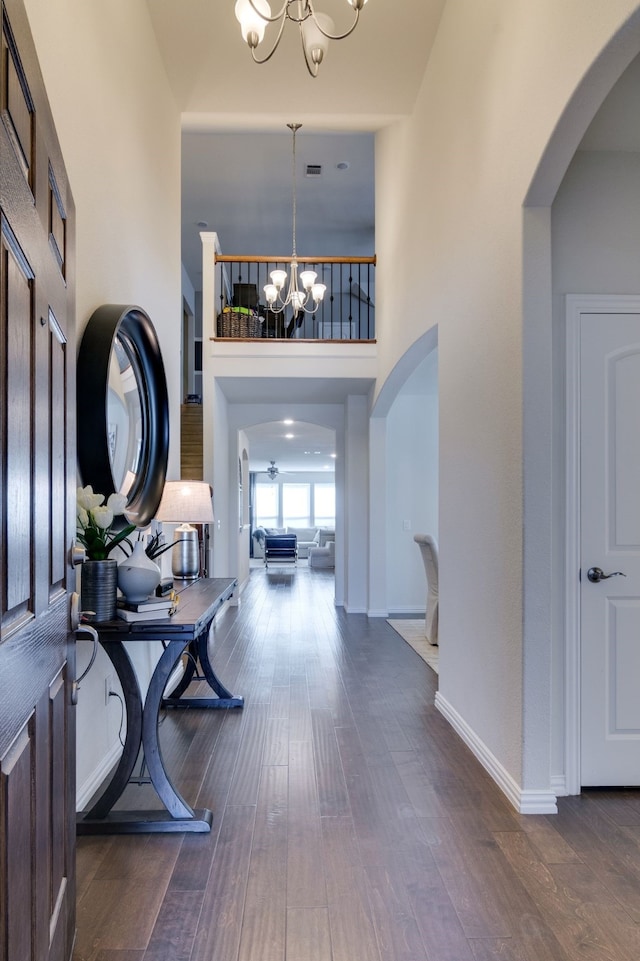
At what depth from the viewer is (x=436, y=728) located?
11.3 ft

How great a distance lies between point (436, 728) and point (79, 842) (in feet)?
6.31

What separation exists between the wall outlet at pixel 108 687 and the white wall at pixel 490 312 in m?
1.79

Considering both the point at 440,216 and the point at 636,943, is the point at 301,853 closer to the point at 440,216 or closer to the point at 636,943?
the point at 636,943

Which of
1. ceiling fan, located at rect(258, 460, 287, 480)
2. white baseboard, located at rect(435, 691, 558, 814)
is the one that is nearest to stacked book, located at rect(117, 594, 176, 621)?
white baseboard, located at rect(435, 691, 558, 814)

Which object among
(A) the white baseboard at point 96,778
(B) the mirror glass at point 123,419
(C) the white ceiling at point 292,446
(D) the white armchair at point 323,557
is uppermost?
(C) the white ceiling at point 292,446

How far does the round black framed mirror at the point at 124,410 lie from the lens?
2555 mm

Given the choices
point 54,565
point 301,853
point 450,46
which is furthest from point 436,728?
point 450,46

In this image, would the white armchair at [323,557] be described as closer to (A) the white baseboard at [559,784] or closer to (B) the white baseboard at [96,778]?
(B) the white baseboard at [96,778]

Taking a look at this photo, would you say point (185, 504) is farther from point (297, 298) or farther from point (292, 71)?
point (297, 298)

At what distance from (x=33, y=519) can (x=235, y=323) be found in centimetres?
570

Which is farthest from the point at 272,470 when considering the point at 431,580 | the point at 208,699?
the point at 208,699

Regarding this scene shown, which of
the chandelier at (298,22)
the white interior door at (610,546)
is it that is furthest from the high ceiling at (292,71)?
the white interior door at (610,546)

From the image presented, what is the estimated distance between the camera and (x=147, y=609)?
2475 millimetres

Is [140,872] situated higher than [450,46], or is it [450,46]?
[450,46]
